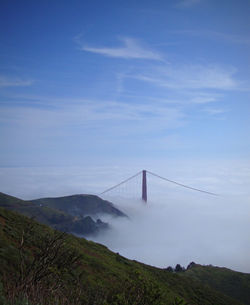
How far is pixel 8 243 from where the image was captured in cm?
2066

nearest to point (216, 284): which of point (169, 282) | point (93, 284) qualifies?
point (169, 282)

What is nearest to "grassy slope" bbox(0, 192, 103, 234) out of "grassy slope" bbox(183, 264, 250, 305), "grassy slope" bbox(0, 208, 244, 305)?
"grassy slope" bbox(183, 264, 250, 305)

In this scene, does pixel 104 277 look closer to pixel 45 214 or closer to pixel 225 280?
pixel 225 280

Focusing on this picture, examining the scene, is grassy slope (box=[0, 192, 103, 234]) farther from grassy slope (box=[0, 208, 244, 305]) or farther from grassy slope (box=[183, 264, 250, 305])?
grassy slope (box=[0, 208, 244, 305])

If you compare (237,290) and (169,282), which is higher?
(169,282)

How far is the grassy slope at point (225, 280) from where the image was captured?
59.0 meters

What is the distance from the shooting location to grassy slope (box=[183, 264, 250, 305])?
58969 millimetres

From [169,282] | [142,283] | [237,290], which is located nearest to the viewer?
[142,283]

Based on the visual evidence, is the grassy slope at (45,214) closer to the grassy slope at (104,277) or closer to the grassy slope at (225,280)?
the grassy slope at (225,280)

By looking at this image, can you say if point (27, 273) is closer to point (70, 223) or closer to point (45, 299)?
point (45, 299)

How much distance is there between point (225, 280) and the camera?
64688 mm

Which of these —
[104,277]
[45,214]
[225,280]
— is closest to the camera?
[104,277]

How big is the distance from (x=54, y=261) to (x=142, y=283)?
3.80 m

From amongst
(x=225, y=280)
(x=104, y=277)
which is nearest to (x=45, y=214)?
(x=225, y=280)
